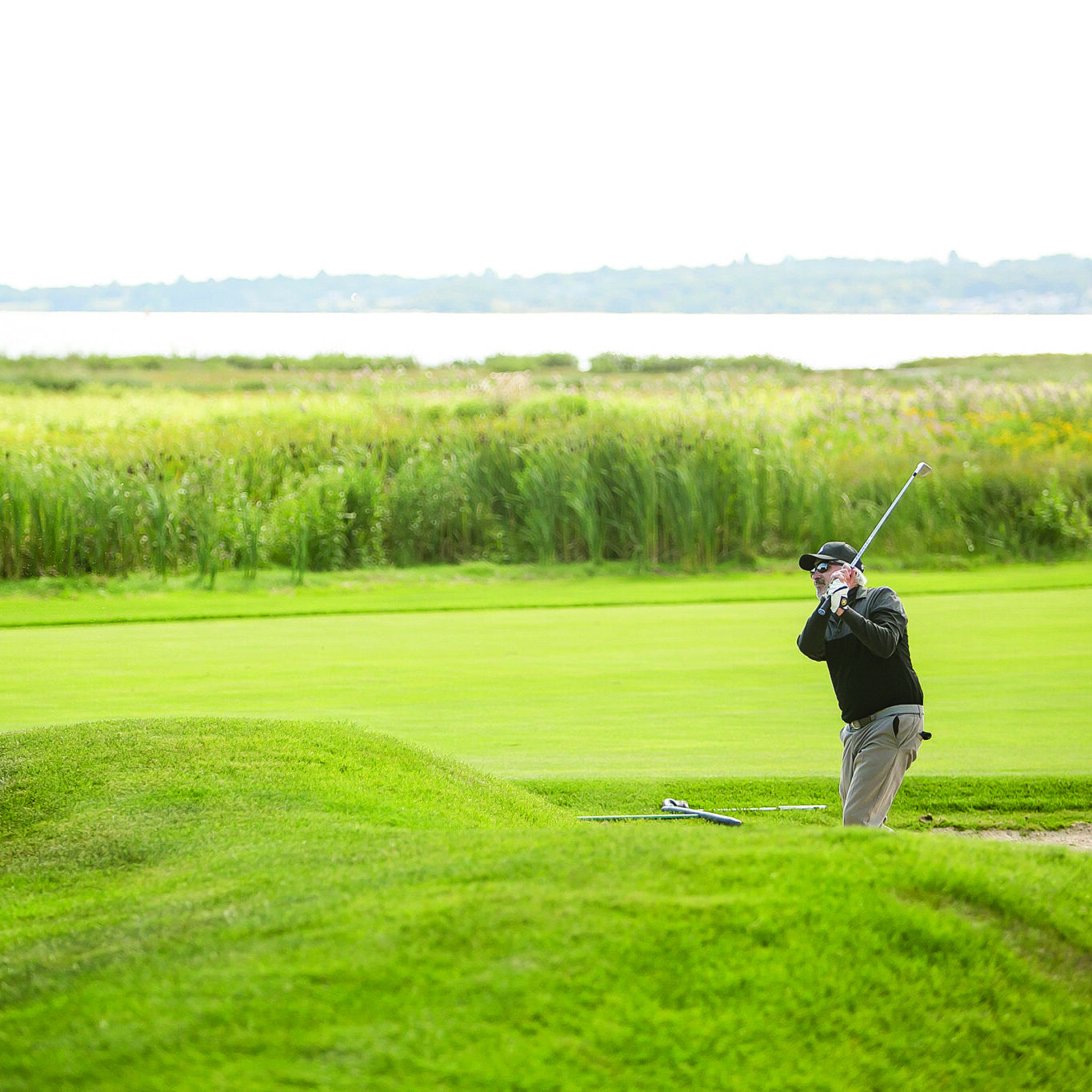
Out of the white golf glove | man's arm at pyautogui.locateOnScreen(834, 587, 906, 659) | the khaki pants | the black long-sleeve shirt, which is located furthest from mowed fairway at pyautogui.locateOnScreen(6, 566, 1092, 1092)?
the white golf glove

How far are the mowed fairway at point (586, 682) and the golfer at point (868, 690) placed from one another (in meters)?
1.22

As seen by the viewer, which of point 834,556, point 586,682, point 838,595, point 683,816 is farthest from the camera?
point 586,682

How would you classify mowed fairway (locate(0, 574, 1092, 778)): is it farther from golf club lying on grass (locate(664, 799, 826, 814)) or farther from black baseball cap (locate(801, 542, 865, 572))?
black baseball cap (locate(801, 542, 865, 572))

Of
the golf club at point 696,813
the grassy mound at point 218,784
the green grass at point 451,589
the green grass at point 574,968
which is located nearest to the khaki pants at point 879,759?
the golf club at point 696,813

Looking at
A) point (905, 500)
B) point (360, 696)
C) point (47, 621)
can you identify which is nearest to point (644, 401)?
point (905, 500)

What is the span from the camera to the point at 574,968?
222 centimetres

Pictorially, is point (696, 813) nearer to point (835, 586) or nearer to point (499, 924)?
point (835, 586)

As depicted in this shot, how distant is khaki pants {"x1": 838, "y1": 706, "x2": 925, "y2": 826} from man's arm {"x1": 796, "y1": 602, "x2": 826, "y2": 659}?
33 centimetres

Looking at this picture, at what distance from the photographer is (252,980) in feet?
7.14

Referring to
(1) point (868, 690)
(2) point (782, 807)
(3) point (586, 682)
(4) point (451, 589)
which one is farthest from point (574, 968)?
(4) point (451, 589)

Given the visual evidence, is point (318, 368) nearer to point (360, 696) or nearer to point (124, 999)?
point (360, 696)

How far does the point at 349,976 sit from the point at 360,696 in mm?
5213

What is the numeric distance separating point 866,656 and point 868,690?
5.2 inches

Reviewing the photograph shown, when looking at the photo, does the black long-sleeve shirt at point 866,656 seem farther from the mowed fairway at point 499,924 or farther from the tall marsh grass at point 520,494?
the tall marsh grass at point 520,494
